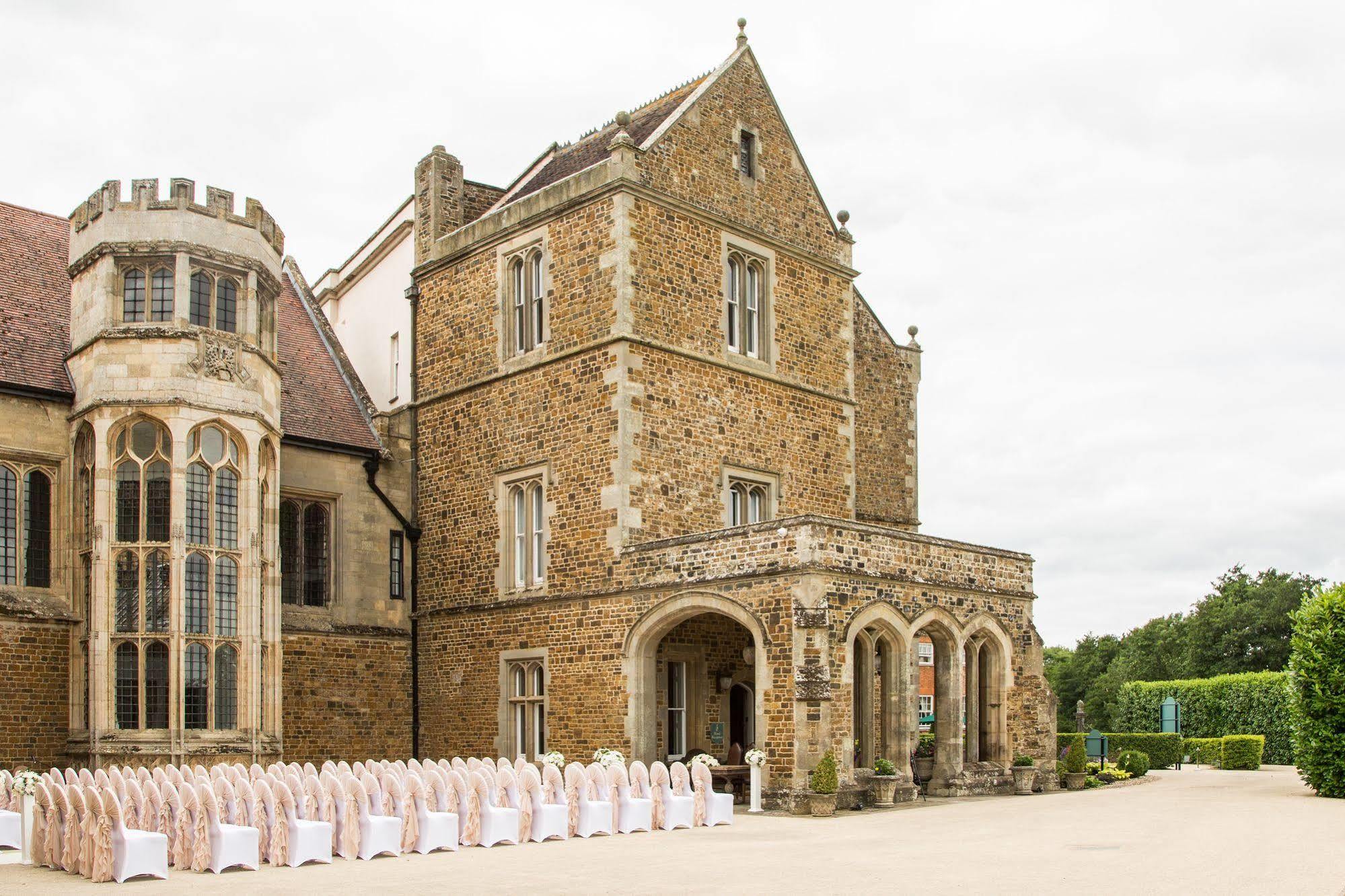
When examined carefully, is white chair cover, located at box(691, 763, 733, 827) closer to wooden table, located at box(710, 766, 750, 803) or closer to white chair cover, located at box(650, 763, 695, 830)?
white chair cover, located at box(650, 763, 695, 830)


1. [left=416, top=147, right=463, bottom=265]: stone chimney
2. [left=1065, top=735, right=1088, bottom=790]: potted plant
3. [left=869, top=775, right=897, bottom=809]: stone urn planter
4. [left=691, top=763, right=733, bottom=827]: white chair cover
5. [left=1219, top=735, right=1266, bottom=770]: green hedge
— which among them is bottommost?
[left=1219, top=735, right=1266, bottom=770]: green hedge

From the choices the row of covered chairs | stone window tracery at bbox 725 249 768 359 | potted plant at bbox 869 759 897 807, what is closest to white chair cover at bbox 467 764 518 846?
the row of covered chairs

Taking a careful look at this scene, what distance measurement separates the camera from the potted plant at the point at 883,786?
69.6ft

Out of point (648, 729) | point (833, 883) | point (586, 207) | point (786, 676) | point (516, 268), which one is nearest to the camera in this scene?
point (833, 883)

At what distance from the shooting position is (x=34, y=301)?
23047 mm

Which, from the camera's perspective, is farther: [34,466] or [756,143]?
[756,143]

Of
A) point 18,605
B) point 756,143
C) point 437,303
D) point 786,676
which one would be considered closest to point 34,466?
point 18,605

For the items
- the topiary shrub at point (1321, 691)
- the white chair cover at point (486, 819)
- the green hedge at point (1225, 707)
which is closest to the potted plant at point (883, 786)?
the white chair cover at point (486, 819)

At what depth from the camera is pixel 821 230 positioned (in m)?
27.2

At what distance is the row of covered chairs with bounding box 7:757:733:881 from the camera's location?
1393 centimetres

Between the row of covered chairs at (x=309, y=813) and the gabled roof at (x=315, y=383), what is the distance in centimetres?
936

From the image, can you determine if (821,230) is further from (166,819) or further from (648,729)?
(166,819)

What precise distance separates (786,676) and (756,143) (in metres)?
10.7

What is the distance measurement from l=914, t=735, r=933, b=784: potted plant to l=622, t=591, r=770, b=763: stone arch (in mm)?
4683
